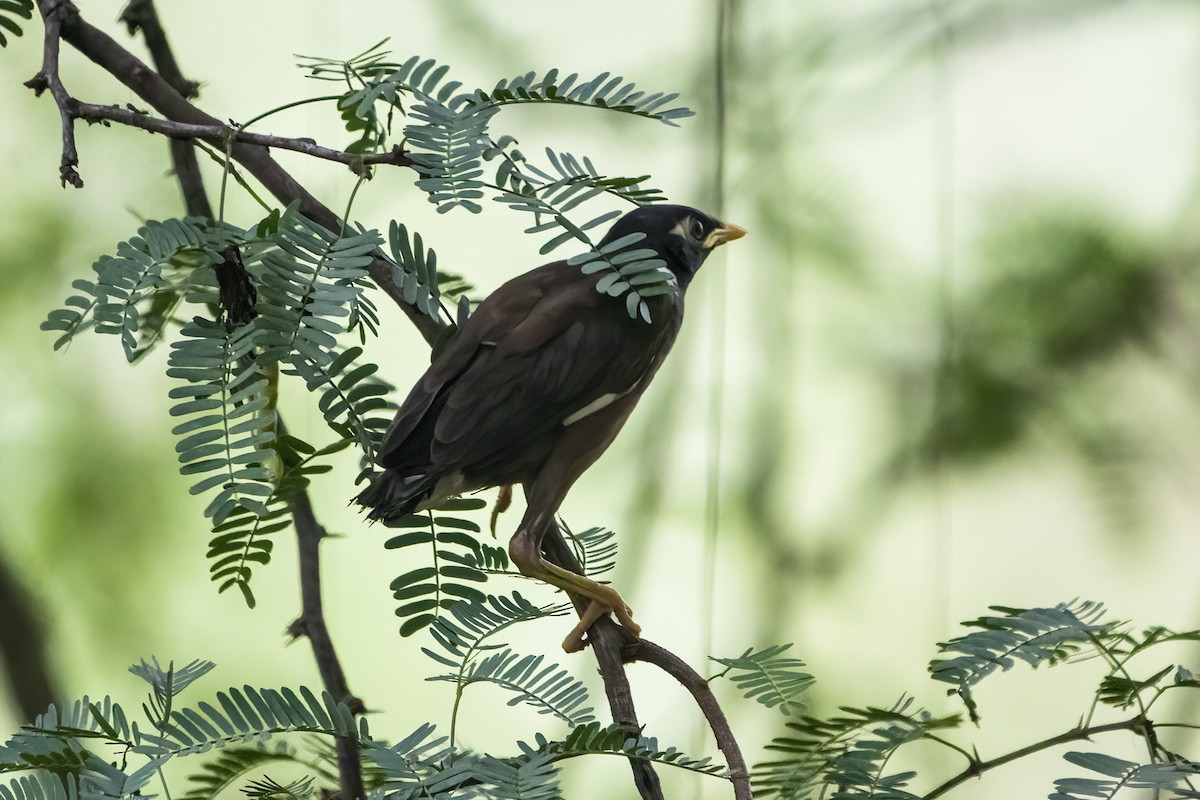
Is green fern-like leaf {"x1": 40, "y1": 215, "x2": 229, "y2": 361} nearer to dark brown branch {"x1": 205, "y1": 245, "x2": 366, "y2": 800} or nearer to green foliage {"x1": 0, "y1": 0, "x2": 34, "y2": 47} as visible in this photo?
dark brown branch {"x1": 205, "y1": 245, "x2": 366, "y2": 800}

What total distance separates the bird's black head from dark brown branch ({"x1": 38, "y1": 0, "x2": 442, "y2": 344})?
0.69ft

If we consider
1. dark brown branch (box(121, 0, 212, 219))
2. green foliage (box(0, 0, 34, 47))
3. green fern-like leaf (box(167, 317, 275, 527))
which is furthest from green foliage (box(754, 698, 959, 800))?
green foliage (box(0, 0, 34, 47))

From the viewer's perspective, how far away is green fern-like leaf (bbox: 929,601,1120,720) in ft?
2.16

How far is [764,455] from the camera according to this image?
1.62 metres

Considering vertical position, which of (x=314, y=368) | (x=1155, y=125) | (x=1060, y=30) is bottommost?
(x=314, y=368)

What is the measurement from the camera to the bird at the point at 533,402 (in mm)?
714

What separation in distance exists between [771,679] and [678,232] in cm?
38

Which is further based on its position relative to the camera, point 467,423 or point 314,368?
point 467,423

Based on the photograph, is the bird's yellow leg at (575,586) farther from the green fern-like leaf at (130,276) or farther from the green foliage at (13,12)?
the green foliage at (13,12)

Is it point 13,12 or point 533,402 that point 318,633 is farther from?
point 13,12

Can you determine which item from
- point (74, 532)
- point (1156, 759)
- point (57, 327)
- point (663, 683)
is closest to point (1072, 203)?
point (663, 683)

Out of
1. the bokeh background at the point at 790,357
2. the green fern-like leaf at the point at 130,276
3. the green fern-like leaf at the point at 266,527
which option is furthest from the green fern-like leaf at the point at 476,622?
the bokeh background at the point at 790,357

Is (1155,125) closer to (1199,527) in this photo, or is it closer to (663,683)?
(1199,527)

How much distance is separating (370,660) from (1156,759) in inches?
46.9
